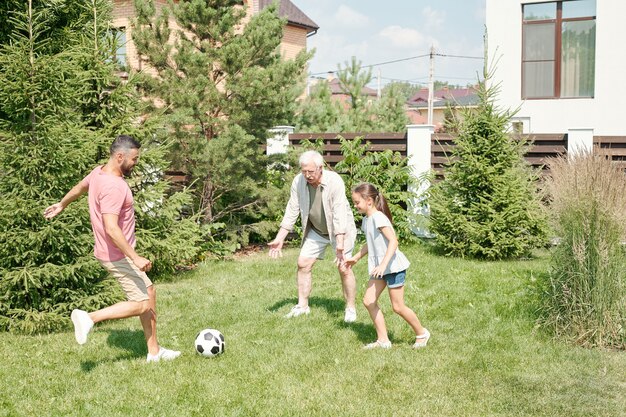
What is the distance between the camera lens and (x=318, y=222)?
26.1 ft

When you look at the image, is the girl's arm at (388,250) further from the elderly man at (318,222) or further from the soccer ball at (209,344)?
the soccer ball at (209,344)

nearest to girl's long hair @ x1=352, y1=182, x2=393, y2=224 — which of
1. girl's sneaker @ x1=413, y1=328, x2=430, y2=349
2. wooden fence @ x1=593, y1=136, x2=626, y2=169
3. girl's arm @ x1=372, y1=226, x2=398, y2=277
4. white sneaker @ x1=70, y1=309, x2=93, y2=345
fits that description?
girl's arm @ x1=372, y1=226, x2=398, y2=277

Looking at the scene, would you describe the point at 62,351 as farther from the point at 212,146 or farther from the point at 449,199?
the point at 449,199

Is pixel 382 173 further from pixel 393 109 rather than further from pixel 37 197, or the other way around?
pixel 393 109

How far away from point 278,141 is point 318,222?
6525mm

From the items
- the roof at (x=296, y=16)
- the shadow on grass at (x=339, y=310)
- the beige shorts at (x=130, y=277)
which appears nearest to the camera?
the beige shorts at (x=130, y=277)

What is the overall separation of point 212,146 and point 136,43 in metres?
2.24

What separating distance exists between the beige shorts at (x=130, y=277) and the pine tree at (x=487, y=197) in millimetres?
6503

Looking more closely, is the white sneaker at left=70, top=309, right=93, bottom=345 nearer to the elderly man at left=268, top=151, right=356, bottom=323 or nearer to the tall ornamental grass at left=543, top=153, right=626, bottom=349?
the elderly man at left=268, top=151, right=356, bottom=323

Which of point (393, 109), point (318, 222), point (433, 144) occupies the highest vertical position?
point (393, 109)

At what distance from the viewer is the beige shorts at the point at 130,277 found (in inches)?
243

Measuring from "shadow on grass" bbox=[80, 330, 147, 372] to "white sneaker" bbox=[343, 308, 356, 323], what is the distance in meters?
2.17

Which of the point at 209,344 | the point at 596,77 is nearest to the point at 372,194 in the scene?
the point at 209,344

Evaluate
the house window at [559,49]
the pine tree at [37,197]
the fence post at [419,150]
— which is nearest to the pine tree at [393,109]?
the house window at [559,49]
